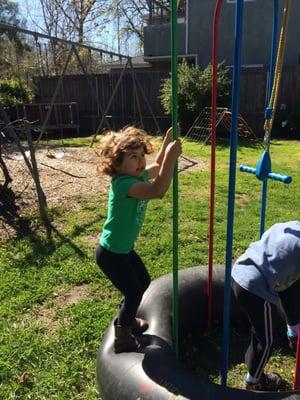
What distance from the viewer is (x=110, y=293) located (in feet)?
12.0

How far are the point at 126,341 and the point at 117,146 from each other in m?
1.08

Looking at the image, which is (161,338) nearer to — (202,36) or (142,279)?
(142,279)

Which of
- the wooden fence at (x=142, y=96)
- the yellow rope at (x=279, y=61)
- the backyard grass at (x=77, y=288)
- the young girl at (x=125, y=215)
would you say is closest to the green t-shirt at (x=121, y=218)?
the young girl at (x=125, y=215)

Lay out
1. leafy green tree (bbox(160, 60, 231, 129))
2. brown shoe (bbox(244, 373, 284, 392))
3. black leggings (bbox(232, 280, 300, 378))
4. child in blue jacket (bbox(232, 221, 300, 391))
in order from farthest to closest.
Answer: leafy green tree (bbox(160, 60, 231, 129)), brown shoe (bbox(244, 373, 284, 392)), black leggings (bbox(232, 280, 300, 378)), child in blue jacket (bbox(232, 221, 300, 391))

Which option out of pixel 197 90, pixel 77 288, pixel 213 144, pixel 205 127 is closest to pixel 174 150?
pixel 213 144

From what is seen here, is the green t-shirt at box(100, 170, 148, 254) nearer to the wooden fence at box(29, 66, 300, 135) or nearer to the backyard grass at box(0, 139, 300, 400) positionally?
the backyard grass at box(0, 139, 300, 400)

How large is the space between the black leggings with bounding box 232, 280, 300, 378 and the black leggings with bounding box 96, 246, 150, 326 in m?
0.54

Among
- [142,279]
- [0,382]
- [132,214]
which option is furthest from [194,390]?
[0,382]

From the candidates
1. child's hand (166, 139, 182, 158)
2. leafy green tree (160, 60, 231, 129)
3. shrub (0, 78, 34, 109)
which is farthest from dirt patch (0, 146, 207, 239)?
leafy green tree (160, 60, 231, 129)

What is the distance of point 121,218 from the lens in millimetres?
2322

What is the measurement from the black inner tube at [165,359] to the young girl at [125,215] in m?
0.12

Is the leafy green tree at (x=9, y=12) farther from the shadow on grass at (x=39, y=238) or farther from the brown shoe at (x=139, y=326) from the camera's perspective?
the brown shoe at (x=139, y=326)

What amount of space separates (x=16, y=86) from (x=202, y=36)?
7.87m

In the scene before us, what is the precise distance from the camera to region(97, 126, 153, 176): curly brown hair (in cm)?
230
